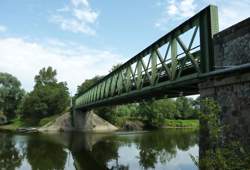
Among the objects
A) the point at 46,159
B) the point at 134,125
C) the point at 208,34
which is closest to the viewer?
the point at 208,34

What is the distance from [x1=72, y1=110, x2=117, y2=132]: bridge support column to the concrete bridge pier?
51307 mm

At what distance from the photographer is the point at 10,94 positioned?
7981 cm

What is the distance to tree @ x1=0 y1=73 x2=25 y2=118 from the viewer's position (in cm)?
7906

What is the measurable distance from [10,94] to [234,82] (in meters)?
77.8

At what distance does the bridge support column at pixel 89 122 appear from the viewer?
60.8 m

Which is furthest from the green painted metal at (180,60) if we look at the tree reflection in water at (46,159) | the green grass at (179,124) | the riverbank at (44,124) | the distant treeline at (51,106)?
the green grass at (179,124)

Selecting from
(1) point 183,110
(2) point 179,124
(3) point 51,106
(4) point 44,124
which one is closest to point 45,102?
(3) point 51,106

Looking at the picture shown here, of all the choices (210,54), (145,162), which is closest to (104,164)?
(145,162)

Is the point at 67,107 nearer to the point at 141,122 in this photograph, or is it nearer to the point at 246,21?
the point at 141,122

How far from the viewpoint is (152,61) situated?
18328 mm

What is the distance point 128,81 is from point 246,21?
1415 cm

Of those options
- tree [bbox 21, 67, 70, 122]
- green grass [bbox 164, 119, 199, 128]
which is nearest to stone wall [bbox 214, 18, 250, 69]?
tree [bbox 21, 67, 70, 122]

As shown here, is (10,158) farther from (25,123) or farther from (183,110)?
(183,110)

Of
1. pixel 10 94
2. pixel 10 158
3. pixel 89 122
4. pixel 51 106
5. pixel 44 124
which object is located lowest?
pixel 10 158
